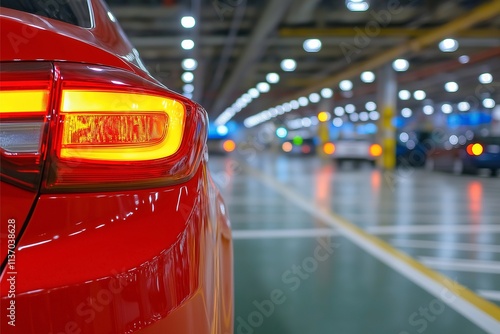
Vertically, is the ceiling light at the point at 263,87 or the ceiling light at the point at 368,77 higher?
the ceiling light at the point at 263,87

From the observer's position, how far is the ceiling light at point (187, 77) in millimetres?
24500

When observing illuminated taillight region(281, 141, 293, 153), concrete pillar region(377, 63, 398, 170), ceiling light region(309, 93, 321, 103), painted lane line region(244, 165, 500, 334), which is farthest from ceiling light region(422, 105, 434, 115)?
painted lane line region(244, 165, 500, 334)

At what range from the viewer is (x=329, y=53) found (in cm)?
2075

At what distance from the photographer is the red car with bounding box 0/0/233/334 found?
0.87 metres

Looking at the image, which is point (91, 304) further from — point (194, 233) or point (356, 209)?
point (356, 209)

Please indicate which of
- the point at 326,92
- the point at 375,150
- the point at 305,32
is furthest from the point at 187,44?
the point at 326,92

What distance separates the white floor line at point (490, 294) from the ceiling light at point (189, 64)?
17.1 metres

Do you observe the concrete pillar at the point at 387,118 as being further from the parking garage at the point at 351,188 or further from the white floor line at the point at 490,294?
the white floor line at the point at 490,294

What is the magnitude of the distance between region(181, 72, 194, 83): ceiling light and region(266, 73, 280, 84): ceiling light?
3.89 metres

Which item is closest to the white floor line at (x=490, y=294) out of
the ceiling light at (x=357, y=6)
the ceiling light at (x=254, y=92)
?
the ceiling light at (x=357, y=6)

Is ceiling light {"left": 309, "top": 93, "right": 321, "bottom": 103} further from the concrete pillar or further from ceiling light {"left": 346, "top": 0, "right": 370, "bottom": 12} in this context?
ceiling light {"left": 346, "top": 0, "right": 370, "bottom": 12}

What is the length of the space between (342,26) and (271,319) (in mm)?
13894

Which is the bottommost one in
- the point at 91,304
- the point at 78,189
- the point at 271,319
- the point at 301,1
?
the point at 271,319

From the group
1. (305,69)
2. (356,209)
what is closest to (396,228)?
(356,209)
